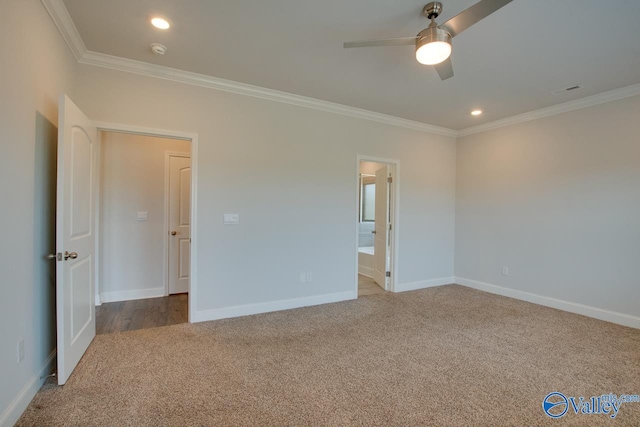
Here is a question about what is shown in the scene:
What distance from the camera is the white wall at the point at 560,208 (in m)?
3.46

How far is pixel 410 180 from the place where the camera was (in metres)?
4.85

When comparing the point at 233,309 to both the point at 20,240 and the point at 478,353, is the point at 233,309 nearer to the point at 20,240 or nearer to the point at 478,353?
the point at 20,240

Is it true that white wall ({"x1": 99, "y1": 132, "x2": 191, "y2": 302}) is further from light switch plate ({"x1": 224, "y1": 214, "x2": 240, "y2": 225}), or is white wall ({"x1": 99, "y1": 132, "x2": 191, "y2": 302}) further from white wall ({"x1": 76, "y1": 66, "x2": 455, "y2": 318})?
light switch plate ({"x1": 224, "y1": 214, "x2": 240, "y2": 225})

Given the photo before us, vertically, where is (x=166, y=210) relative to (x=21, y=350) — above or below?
above

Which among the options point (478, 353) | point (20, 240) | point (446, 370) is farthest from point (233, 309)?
point (478, 353)

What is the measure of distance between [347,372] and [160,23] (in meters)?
3.09

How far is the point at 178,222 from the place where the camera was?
451 centimetres

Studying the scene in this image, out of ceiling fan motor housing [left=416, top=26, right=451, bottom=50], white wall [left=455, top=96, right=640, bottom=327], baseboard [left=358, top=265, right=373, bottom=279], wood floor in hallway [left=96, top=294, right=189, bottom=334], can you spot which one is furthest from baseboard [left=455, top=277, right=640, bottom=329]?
wood floor in hallway [left=96, top=294, right=189, bottom=334]

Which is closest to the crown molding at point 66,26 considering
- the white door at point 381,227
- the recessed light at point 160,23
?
the recessed light at point 160,23

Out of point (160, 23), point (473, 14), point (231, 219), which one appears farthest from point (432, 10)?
point (231, 219)

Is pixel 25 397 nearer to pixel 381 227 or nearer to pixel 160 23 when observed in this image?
pixel 160 23

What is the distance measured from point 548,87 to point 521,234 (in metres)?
2.03

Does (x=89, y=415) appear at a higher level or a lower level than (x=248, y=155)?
lower

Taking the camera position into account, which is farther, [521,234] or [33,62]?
[521,234]
